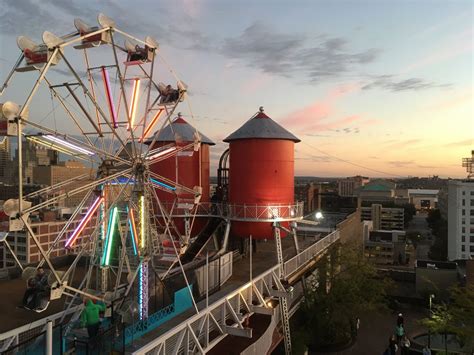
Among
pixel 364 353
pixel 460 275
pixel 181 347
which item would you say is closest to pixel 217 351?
pixel 181 347

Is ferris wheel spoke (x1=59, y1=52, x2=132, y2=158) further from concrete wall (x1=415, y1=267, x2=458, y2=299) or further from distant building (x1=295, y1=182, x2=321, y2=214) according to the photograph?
distant building (x1=295, y1=182, x2=321, y2=214)

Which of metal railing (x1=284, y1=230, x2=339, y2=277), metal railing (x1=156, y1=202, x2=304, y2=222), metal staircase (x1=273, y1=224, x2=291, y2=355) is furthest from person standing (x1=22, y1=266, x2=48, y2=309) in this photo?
metal railing (x1=284, y1=230, x2=339, y2=277)

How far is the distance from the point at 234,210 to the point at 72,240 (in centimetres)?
1351

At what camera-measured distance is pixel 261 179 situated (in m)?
27.5

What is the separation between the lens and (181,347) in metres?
14.6

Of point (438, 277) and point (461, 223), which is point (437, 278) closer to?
point (438, 277)

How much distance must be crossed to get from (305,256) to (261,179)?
783cm

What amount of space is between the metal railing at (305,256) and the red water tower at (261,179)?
261 cm

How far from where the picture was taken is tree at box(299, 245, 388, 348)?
3014 centimetres

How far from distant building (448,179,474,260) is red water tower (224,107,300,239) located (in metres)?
76.1

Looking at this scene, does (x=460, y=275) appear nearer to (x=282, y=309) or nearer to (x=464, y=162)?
(x=282, y=309)

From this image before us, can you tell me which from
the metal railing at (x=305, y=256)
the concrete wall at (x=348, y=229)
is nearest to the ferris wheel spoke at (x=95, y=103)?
the metal railing at (x=305, y=256)

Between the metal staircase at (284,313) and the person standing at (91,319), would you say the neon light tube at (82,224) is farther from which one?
the metal staircase at (284,313)

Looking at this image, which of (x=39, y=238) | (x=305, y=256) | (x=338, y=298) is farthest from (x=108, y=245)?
(x=39, y=238)
